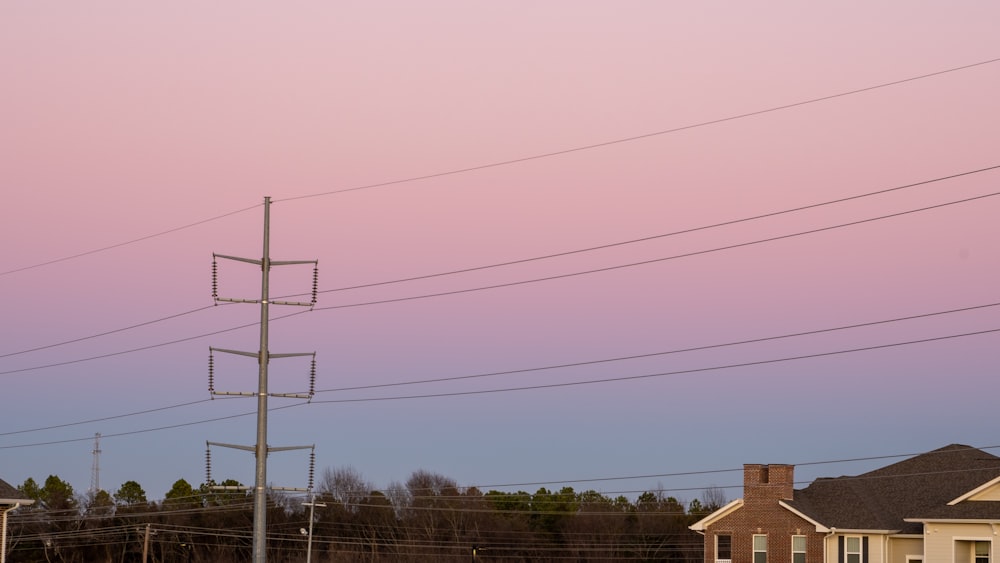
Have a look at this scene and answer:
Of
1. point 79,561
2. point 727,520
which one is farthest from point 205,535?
point 727,520

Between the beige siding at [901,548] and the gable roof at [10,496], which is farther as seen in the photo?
the beige siding at [901,548]

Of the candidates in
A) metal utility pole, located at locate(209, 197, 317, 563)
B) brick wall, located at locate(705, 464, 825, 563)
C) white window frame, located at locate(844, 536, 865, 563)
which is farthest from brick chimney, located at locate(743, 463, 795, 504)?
metal utility pole, located at locate(209, 197, 317, 563)

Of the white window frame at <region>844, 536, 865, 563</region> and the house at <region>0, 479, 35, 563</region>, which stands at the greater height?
the house at <region>0, 479, 35, 563</region>

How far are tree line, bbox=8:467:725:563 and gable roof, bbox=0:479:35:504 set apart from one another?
233 ft

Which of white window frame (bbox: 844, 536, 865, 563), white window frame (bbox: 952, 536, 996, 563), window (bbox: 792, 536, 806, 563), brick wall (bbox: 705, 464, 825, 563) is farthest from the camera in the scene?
brick wall (bbox: 705, 464, 825, 563)

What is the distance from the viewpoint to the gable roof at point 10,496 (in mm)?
35000

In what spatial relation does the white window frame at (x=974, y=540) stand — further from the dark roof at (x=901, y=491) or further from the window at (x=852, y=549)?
the window at (x=852, y=549)

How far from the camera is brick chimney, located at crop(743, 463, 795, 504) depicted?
65438 mm

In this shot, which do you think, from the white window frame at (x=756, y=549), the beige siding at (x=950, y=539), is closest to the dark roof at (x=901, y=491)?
the beige siding at (x=950, y=539)

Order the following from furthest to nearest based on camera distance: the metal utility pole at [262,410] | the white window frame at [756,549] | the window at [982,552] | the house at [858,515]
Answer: the white window frame at [756,549]
the house at [858,515]
the window at [982,552]
the metal utility pole at [262,410]

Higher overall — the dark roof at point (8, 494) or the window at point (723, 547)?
the dark roof at point (8, 494)

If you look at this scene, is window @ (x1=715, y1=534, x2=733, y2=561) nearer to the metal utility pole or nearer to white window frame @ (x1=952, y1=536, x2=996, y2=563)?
white window frame @ (x1=952, y1=536, x2=996, y2=563)

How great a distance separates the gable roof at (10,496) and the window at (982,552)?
40.7m

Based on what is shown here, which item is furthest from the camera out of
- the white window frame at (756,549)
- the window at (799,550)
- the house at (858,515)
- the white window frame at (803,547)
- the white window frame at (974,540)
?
the white window frame at (756,549)
